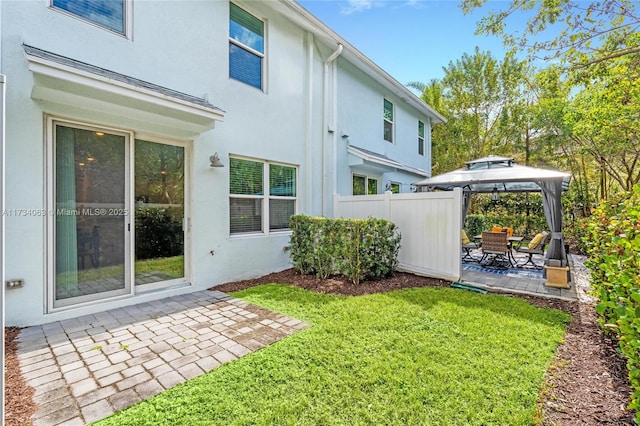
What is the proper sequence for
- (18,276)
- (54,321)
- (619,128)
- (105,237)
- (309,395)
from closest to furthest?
(309,395) < (18,276) < (54,321) < (105,237) < (619,128)

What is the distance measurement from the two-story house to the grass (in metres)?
3.16

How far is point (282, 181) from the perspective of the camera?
27.6 feet

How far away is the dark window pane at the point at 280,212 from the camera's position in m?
8.14

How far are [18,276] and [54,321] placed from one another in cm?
87

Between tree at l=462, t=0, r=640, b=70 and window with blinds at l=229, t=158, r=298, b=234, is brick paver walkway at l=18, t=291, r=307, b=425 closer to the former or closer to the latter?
window with blinds at l=229, t=158, r=298, b=234

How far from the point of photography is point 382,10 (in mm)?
9492

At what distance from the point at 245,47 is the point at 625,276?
8.19 meters

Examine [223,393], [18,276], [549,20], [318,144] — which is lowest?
[223,393]

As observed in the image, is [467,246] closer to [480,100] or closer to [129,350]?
[129,350]

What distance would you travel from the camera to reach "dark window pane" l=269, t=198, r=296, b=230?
8.14 meters

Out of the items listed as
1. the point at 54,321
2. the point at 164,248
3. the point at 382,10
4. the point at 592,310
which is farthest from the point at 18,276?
the point at 382,10

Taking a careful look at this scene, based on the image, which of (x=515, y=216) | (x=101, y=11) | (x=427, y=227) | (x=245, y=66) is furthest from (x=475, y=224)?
(x=101, y=11)

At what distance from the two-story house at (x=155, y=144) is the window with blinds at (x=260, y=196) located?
0.04 metres

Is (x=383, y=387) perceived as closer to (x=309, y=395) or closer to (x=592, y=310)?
(x=309, y=395)
